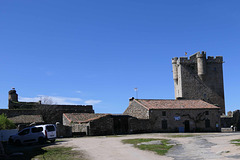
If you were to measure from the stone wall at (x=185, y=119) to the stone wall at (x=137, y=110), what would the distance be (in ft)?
4.37

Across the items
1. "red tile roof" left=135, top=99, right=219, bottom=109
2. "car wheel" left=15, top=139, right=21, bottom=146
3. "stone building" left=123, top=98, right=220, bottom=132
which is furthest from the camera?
"red tile roof" left=135, top=99, right=219, bottom=109

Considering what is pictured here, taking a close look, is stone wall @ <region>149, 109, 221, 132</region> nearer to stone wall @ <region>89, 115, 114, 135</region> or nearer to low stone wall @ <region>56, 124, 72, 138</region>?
stone wall @ <region>89, 115, 114, 135</region>

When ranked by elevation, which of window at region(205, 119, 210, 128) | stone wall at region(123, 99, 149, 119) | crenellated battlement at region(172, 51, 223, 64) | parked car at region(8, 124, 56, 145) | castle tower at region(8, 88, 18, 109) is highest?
crenellated battlement at region(172, 51, 223, 64)

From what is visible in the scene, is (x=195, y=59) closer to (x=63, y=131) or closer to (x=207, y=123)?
(x=207, y=123)

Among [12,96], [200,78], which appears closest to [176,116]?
[200,78]

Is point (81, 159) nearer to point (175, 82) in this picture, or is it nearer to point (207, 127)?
point (207, 127)

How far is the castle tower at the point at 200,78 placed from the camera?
64188mm

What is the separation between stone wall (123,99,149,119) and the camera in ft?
138

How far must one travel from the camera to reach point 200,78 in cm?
6462

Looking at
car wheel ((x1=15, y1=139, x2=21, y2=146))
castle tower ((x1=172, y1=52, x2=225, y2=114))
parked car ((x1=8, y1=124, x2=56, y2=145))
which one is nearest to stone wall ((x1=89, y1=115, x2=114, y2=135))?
parked car ((x1=8, y1=124, x2=56, y2=145))

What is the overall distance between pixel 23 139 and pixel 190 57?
48328 millimetres

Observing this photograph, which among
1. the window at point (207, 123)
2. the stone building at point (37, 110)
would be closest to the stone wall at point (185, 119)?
the window at point (207, 123)

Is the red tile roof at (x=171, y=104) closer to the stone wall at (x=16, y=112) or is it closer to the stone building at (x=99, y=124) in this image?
the stone building at (x=99, y=124)


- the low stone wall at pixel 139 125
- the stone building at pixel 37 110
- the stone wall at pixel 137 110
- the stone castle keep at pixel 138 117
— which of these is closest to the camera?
the stone castle keep at pixel 138 117
